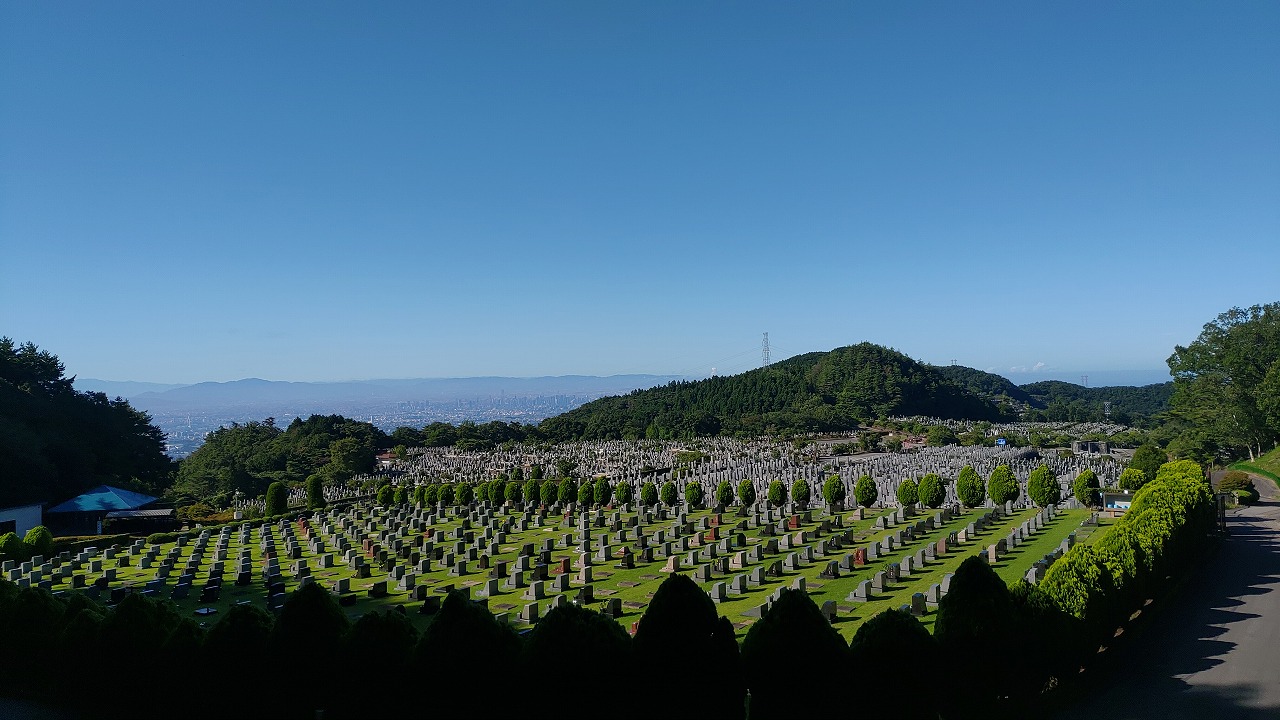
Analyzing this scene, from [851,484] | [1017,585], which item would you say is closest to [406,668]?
[1017,585]

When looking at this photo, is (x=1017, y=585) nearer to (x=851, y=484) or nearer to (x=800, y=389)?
(x=851, y=484)

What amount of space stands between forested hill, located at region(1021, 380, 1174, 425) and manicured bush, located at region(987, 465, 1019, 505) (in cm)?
8966

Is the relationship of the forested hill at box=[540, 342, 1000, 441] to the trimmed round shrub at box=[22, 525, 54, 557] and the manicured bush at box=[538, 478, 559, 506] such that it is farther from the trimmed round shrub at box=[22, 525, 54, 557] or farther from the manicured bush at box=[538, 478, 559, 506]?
the trimmed round shrub at box=[22, 525, 54, 557]

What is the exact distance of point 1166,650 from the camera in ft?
39.7

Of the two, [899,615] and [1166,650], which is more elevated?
[899,615]

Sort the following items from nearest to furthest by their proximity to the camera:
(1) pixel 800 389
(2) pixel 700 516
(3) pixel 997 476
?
(3) pixel 997 476
(2) pixel 700 516
(1) pixel 800 389

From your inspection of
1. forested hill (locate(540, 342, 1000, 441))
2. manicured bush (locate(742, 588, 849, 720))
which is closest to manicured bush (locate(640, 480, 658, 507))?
manicured bush (locate(742, 588, 849, 720))

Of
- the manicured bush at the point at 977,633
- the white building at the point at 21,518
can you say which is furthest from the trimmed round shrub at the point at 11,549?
the manicured bush at the point at 977,633

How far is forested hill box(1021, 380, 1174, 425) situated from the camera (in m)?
112

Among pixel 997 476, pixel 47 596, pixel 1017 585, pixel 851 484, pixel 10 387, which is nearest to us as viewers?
pixel 1017 585

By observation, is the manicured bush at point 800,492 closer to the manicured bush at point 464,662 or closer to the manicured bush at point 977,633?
the manicured bush at point 977,633

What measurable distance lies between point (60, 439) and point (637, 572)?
41478 mm

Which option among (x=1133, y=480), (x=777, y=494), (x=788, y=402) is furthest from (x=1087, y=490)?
(x=788, y=402)

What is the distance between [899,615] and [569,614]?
3986 millimetres
